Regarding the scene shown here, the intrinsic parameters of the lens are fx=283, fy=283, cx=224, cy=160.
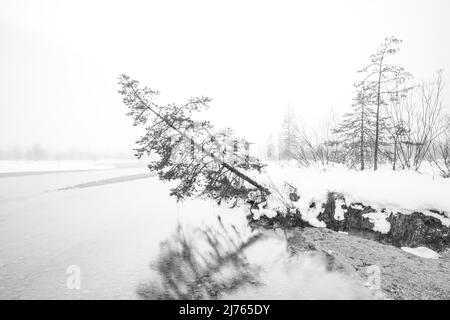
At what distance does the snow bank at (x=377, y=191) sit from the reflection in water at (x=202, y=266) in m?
2.64

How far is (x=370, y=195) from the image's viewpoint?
9922 mm

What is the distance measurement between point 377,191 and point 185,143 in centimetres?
748

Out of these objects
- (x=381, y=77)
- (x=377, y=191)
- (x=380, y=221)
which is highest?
(x=381, y=77)

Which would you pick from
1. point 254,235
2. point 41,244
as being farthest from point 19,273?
point 254,235

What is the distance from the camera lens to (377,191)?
9.95 metres

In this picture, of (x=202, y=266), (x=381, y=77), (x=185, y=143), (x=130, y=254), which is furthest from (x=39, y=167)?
(x=381, y=77)

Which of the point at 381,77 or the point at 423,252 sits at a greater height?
the point at 381,77

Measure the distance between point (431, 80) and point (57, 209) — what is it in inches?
826

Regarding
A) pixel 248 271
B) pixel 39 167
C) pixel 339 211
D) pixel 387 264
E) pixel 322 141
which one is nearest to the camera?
pixel 387 264

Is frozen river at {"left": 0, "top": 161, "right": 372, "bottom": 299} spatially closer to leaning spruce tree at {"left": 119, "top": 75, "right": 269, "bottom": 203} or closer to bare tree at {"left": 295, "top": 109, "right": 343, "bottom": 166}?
leaning spruce tree at {"left": 119, "top": 75, "right": 269, "bottom": 203}

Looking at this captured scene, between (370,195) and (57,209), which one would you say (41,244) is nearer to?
(57,209)

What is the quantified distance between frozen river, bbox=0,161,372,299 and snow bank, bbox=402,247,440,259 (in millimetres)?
2723

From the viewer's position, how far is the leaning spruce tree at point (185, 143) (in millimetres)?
11023

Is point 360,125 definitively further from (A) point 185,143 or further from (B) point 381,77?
(A) point 185,143
